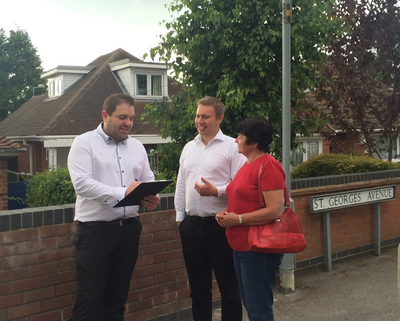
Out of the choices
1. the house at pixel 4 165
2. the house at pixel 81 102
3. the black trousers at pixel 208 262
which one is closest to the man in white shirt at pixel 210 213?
Answer: the black trousers at pixel 208 262

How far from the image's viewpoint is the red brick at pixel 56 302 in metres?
3.67

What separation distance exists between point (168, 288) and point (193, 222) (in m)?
1.13

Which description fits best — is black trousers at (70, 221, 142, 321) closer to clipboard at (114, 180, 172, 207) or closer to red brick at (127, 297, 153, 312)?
clipboard at (114, 180, 172, 207)

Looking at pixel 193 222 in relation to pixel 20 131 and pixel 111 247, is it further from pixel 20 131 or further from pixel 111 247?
pixel 20 131

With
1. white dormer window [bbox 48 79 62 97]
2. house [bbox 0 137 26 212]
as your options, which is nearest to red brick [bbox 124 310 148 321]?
house [bbox 0 137 26 212]

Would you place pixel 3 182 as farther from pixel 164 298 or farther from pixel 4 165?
pixel 164 298

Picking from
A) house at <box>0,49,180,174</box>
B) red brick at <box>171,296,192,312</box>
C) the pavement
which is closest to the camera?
red brick at <box>171,296,192,312</box>

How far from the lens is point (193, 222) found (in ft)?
12.2

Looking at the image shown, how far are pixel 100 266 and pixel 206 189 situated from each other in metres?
0.94

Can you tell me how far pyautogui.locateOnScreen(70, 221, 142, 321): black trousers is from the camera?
3189 millimetres

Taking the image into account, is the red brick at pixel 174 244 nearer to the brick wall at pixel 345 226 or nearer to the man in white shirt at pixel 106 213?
the man in white shirt at pixel 106 213

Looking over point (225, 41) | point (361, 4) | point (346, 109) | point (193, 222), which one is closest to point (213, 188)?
point (193, 222)

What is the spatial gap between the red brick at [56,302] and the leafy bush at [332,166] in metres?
4.13

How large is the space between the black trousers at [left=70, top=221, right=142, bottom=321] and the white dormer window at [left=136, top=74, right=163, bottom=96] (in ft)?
63.6
